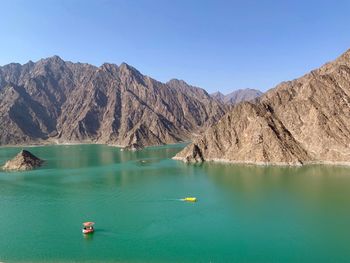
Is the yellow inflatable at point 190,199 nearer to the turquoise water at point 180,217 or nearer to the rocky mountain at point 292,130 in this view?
the turquoise water at point 180,217

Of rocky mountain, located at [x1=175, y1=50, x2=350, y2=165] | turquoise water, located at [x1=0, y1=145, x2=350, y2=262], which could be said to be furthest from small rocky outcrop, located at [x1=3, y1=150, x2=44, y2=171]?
rocky mountain, located at [x1=175, y1=50, x2=350, y2=165]

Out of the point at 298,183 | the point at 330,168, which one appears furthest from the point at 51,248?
the point at 330,168

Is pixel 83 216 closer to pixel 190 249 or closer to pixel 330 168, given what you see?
pixel 190 249

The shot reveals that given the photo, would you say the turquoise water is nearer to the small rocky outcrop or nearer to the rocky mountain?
the rocky mountain

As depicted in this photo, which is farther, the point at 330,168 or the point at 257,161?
the point at 257,161

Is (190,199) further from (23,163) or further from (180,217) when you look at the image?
(23,163)

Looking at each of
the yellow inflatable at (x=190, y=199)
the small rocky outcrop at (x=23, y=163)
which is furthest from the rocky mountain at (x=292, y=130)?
the small rocky outcrop at (x=23, y=163)
